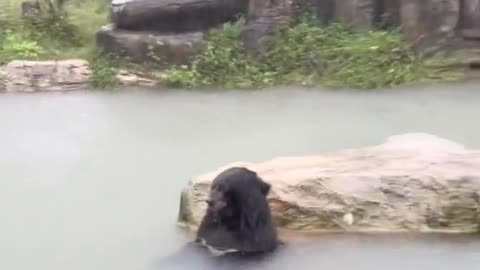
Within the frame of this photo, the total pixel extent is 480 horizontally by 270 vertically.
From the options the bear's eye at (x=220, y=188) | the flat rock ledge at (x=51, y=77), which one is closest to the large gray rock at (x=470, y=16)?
the flat rock ledge at (x=51, y=77)

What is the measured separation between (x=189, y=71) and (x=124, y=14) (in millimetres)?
1137

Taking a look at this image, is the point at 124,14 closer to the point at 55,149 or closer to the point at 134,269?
the point at 55,149

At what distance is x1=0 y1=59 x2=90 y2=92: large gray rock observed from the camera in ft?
34.1

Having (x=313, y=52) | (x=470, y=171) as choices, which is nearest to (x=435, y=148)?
(x=470, y=171)

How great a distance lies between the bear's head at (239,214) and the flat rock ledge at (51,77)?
5.60 m

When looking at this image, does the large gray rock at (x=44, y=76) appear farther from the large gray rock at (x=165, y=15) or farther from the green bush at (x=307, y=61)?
the green bush at (x=307, y=61)

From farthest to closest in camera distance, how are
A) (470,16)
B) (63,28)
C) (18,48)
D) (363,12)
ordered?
(63,28)
(18,48)
(363,12)
(470,16)

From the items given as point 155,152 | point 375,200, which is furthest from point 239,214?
point 155,152

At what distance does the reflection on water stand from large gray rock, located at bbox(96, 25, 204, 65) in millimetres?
713

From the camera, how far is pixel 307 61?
10.4 m

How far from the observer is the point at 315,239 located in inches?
207

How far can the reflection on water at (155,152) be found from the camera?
16.8 ft

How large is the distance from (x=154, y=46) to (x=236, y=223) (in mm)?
6096

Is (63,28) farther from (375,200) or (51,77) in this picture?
(375,200)
